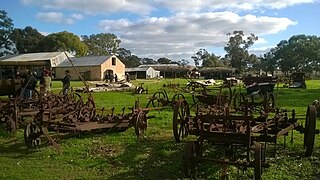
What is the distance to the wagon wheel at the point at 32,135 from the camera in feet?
31.2

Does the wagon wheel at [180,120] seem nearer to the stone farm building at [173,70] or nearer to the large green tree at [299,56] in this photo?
the stone farm building at [173,70]

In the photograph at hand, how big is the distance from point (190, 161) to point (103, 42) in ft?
355

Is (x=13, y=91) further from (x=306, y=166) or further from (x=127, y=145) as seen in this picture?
(x=306, y=166)

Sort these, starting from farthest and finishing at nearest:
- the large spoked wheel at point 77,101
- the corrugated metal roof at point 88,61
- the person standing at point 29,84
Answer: the corrugated metal roof at point 88,61
the person standing at point 29,84
the large spoked wheel at point 77,101

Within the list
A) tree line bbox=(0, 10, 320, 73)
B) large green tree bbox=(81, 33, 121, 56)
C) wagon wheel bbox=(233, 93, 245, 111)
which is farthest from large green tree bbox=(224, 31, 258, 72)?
wagon wheel bbox=(233, 93, 245, 111)

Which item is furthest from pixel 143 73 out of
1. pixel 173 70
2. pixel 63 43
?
pixel 63 43

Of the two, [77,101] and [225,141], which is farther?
[77,101]

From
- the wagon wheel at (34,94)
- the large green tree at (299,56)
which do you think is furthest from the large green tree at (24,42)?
the wagon wheel at (34,94)

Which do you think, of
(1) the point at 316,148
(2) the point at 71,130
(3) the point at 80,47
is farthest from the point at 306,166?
(3) the point at 80,47

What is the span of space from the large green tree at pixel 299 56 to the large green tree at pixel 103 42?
159 feet

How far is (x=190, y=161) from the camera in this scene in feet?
22.4

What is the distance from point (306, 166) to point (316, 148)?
6.05ft

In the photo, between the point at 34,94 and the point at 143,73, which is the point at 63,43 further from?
the point at 34,94

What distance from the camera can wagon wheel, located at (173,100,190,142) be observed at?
9391 mm
